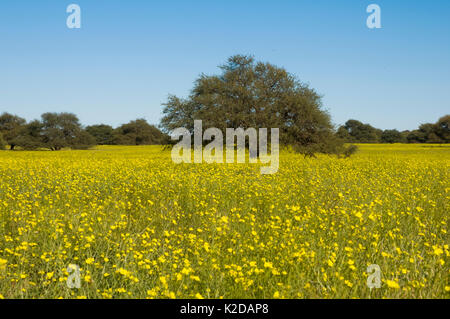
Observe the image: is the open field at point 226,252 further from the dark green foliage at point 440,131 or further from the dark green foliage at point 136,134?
the dark green foliage at point 136,134

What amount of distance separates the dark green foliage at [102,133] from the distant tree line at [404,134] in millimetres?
59156

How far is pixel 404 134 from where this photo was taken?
3391 inches

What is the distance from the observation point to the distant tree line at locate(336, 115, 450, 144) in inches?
2456

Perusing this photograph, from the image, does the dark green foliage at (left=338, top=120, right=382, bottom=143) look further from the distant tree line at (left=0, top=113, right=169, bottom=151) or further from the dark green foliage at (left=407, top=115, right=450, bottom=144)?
the distant tree line at (left=0, top=113, right=169, bottom=151)

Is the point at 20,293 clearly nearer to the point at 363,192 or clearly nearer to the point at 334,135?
the point at 363,192

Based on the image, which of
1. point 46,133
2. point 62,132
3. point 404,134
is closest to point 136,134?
point 62,132

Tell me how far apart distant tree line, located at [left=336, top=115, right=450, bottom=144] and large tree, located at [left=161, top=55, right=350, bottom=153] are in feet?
51.6

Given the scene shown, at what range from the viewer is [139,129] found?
3430 inches

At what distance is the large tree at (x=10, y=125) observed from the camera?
67438 mm

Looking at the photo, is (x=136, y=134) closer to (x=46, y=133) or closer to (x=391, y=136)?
(x=46, y=133)

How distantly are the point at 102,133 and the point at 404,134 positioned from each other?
79566 mm

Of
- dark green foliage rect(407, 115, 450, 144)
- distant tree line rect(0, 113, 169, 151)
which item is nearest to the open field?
distant tree line rect(0, 113, 169, 151)
